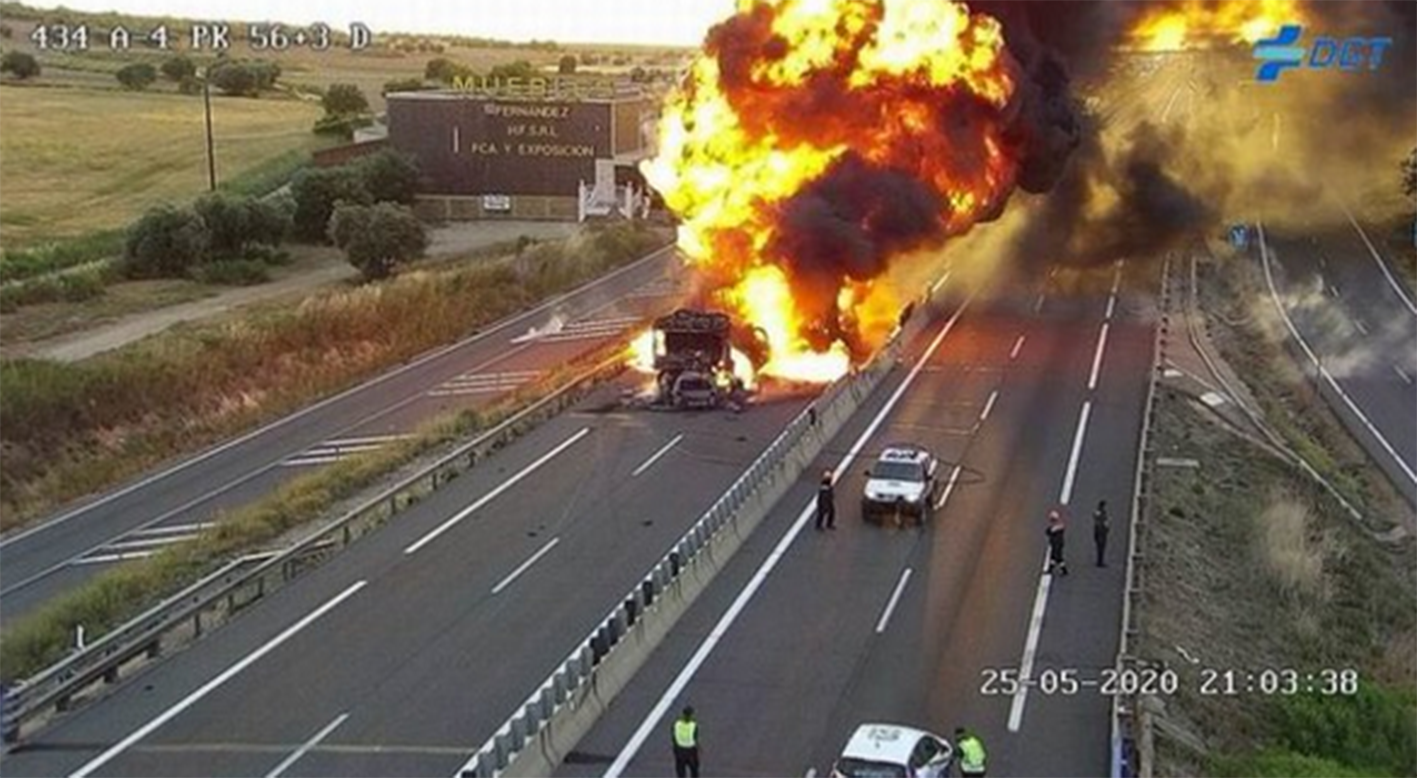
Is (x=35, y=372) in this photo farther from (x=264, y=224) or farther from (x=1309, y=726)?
(x=1309, y=726)

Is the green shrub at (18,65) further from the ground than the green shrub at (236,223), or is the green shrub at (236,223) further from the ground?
the green shrub at (18,65)

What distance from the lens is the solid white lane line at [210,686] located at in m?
24.3

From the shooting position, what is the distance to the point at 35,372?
170 feet

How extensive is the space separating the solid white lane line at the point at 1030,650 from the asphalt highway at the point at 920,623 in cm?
5

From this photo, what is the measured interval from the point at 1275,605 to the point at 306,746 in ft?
72.6

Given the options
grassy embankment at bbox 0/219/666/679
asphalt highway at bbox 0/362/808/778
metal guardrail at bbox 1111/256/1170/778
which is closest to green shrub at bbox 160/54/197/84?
grassy embankment at bbox 0/219/666/679

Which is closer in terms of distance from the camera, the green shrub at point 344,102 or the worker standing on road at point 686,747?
the worker standing on road at point 686,747

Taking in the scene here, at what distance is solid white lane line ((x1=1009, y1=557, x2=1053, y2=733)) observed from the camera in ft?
83.8

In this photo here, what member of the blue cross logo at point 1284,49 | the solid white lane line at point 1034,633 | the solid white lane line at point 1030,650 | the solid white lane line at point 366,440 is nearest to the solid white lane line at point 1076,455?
the solid white lane line at point 1034,633

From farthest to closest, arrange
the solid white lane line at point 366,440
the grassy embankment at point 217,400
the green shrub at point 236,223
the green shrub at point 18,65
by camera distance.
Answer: the green shrub at point 18,65 → the green shrub at point 236,223 → the solid white lane line at point 366,440 → the grassy embankment at point 217,400

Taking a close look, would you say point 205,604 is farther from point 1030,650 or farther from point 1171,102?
point 1171,102

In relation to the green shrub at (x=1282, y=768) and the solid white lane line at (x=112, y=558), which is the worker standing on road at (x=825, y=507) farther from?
the solid white lane line at (x=112, y=558)

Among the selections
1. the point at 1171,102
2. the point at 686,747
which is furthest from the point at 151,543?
the point at 1171,102

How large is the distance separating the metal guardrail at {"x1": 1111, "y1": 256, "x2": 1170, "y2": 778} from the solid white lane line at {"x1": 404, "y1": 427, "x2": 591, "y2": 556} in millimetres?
15139
